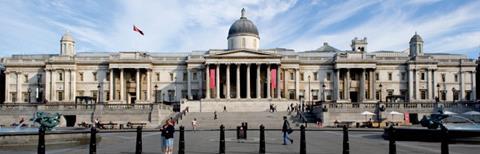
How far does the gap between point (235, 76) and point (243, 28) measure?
965 centimetres

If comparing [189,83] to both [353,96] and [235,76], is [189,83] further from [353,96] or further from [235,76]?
[353,96]

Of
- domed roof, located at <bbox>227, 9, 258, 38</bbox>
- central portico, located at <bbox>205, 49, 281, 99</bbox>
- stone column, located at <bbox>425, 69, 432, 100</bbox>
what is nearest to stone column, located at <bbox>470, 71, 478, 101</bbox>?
stone column, located at <bbox>425, 69, 432, 100</bbox>

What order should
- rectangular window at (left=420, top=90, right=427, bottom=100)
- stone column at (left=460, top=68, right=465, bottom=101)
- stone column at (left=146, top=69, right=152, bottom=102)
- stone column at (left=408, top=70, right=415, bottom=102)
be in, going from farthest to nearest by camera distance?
rectangular window at (left=420, top=90, right=427, bottom=100), stone column at (left=460, top=68, right=465, bottom=101), stone column at (left=408, top=70, right=415, bottom=102), stone column at (left=146, top=69, right=152, bottom=102)

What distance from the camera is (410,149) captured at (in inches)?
910

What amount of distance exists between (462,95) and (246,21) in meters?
43.3

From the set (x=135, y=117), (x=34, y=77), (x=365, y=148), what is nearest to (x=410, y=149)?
(x=365, y=148)

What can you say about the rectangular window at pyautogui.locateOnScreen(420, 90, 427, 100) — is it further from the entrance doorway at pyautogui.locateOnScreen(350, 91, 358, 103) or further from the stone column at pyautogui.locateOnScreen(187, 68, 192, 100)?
the stone column at pyautogui.locateOnScreen(187, 68, 192, 100)

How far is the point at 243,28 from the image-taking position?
9362 centimetres

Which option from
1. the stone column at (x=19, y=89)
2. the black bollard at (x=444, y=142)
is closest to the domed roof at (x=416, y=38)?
the stone column at (x=19, y=89)

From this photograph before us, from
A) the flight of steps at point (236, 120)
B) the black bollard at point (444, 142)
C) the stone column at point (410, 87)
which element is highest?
the stone column at point (410, 87)

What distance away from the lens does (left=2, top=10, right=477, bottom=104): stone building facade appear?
90.7m

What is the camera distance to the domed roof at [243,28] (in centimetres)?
9356

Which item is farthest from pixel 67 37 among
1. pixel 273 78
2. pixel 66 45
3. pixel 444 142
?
pixel 444 142

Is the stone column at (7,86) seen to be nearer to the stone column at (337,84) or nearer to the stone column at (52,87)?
the stone column at (52,87)
